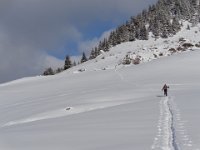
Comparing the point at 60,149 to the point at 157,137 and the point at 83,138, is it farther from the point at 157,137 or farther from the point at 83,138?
the point at 157,137

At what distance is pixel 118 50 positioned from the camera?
133m

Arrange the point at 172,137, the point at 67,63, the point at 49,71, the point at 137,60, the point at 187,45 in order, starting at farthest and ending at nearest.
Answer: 1. the point at 49,71
2. the point at 67,63
3. the point at 187,45
4. the point at 137,60
5. the point at 172,137

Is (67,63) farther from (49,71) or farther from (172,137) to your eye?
(172,137)

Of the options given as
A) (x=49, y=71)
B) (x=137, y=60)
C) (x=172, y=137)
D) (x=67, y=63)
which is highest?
A: (x=67, y=63)

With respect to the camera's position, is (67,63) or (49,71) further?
(49,71)

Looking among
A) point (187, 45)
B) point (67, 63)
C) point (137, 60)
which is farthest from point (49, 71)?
point (187, 45)

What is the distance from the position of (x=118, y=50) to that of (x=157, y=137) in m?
120

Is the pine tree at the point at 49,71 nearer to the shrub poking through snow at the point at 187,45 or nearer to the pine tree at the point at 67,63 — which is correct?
the pine tree at the point at 67,63

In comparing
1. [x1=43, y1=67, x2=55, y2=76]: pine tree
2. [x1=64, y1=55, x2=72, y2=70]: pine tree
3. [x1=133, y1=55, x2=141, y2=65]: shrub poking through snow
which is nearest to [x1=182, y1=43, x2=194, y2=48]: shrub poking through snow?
[x1=133, y1=55, x2=141, y2=65]: shrub poking through snow

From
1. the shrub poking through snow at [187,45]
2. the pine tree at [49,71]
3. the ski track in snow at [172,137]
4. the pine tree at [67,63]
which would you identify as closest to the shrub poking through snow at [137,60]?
the shrub poking through snow at [187,45]

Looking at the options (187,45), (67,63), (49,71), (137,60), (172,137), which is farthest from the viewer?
(49,71)

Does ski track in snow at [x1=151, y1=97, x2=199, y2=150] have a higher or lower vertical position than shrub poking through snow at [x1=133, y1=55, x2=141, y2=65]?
lower

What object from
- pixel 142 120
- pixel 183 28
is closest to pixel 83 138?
pixel 142 120

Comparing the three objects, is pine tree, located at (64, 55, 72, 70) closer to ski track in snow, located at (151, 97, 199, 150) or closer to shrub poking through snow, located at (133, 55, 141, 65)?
shrub poking through snow, located at (133, 55, 141, 65)
